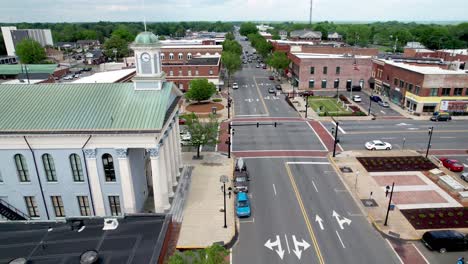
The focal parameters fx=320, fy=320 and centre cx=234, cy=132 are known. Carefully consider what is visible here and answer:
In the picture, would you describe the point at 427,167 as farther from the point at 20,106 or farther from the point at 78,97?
the point at 20,106

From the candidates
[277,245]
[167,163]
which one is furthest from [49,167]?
[277,245]

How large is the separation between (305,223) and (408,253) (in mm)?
9356

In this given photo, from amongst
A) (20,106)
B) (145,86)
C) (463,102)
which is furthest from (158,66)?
Answer: (463,102)

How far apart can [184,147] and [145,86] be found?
2073 centimetres

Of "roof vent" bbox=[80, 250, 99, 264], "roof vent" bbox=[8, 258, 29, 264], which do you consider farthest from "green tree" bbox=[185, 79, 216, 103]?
"roof vent" bbox=[8, 258, 29, 264]

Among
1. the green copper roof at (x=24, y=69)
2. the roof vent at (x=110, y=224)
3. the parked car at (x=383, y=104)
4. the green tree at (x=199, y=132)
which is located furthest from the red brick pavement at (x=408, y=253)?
the green copper roof at (x=24, y=69)

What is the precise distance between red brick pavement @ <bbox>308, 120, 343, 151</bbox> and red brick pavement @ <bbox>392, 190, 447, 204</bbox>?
47.5ft

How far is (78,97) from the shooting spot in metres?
32.8

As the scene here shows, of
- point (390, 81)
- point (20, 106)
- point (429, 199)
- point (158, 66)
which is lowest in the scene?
point (429, 199)

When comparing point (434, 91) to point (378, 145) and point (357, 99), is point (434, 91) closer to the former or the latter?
point (357, 99)

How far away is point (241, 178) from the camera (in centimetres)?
4053

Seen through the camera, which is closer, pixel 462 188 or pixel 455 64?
pixel 462 188

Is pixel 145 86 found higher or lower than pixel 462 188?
higher

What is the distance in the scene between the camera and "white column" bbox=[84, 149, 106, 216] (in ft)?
100
